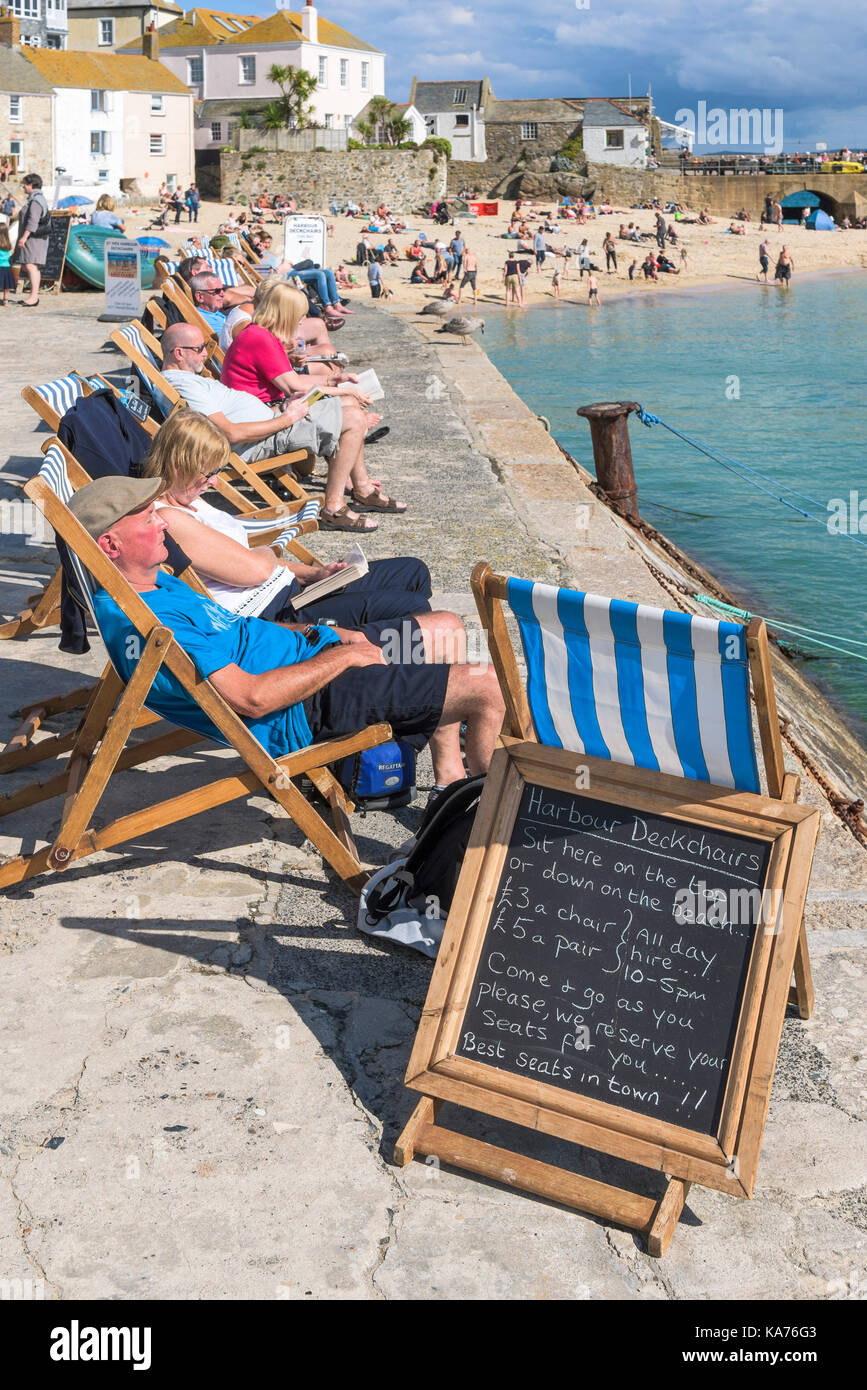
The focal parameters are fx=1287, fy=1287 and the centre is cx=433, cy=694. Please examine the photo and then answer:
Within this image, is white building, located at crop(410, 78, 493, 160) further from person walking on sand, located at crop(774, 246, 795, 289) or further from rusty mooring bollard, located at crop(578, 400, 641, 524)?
rusty mooring bollard, located at crop(578, 400, 641, 524)

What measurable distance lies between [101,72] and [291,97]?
11.5m

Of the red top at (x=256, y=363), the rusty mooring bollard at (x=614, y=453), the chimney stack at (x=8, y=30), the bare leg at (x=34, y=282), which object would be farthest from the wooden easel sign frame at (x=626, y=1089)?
the chimney stack at (x=8, y=30)

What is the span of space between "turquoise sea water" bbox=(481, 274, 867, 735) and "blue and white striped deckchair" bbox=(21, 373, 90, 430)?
18.1 ft

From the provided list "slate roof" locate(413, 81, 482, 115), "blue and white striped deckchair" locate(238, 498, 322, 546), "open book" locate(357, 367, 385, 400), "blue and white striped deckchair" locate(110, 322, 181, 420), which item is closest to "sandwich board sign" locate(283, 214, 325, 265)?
"open book" locate(357, 367, 385, 400)

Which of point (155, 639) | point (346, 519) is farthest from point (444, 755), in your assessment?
point (346, 519)

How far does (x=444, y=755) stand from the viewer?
409 centimetres

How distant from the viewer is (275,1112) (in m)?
2.88

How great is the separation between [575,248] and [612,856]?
55.4 metres

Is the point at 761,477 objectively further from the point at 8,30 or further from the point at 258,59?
the point at 258,59

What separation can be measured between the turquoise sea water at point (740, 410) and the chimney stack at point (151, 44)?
110ft

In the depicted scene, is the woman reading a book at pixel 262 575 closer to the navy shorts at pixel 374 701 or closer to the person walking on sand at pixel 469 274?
the navy shorts at pixel 374 701

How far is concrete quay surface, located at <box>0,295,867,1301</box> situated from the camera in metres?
2.46

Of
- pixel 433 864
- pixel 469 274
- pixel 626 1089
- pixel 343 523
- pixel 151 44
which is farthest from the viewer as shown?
pixel 151 44

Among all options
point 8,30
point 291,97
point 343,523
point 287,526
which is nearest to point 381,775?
point 287,526
